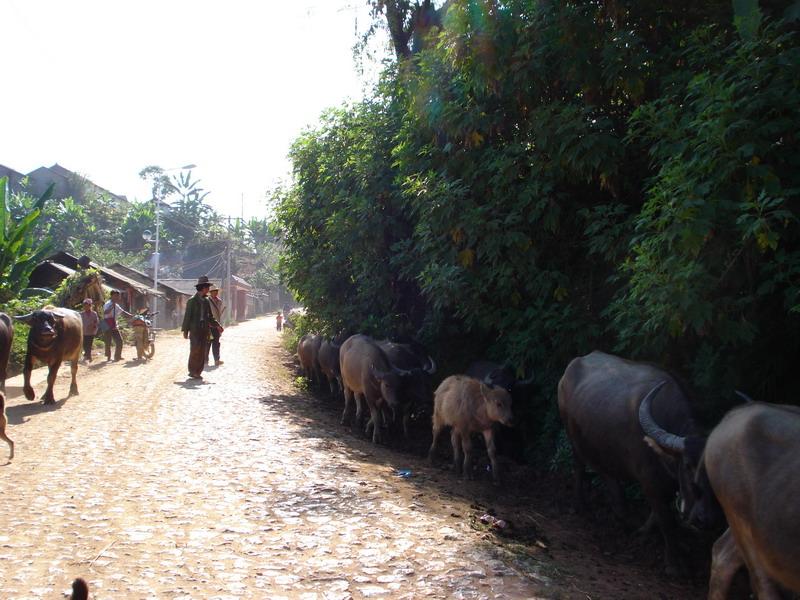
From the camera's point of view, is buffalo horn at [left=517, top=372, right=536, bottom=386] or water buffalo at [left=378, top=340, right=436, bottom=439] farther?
water buffalo at [left=378, top=340, right=436, bottom=439]

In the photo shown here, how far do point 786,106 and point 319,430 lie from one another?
734 centimetres

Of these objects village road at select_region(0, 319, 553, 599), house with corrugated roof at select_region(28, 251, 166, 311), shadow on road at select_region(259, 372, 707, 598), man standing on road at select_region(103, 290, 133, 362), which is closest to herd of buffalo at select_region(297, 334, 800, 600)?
shadow on road at select_region(259, 372, 707, 598)

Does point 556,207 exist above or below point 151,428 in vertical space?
above

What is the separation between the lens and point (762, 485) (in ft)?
12.7

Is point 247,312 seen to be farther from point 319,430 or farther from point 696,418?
point 696,418

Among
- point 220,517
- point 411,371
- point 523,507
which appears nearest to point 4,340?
point 411,371

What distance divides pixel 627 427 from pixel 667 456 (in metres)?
1.06

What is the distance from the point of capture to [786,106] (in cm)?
516

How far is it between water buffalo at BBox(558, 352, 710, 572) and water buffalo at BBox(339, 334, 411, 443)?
3072mm

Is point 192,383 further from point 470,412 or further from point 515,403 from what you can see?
point 470,412

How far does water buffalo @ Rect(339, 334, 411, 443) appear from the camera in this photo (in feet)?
33.9

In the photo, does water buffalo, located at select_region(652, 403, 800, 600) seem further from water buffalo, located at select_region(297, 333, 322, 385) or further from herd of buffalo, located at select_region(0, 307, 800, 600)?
water buffalo, located at select_region(297, 333, 322, 385)

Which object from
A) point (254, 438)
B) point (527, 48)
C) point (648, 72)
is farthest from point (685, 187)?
point (254, 438)

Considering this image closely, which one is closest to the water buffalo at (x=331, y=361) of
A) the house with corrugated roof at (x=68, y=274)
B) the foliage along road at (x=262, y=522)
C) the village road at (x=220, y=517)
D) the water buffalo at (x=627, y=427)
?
the village road at (x=220, y=517)
